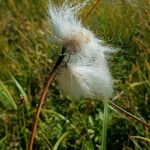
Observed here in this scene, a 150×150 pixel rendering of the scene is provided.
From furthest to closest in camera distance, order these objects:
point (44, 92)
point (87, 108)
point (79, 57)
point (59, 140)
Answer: point (87, 108) → point (59, 140) → point (79, 57) → point (44, 92)

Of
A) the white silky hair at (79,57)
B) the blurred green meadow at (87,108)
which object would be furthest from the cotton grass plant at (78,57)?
the blurred green meadow at (87,108)

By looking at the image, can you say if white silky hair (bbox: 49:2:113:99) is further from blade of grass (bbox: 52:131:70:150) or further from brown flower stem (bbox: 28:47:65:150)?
blade of grass (bbox: 52:131:70:150)

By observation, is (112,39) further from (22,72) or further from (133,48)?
(22,72)

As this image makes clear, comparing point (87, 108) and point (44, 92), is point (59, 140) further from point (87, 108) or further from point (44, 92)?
point (44, 92)

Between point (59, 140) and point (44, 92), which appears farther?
point (59, 140)

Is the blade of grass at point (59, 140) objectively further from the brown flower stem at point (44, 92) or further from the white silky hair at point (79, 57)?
the brown flower stem at point (44, 92)

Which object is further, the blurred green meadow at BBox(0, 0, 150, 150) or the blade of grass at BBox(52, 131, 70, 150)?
the blurred green meadow at BBox(0, 0, 150, 150)

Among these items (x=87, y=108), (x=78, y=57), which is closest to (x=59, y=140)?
(x=87, y=108)

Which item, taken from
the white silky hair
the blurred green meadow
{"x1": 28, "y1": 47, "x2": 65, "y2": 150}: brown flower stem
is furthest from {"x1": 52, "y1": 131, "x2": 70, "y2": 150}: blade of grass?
{"x1": 28, "y1": 47, "x2": 65, "y2": 150}: brown flower stem

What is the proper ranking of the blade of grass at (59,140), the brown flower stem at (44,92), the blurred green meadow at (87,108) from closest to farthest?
the brown flower stem at (44,92) → the blade of grass at (59,140) → the blurred green meadow at (87,108)
